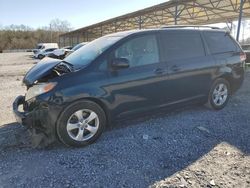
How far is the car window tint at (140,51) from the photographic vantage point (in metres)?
4.20

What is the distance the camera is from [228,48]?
18.6 feet

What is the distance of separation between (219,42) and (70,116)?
3.74 m

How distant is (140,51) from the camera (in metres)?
4.36

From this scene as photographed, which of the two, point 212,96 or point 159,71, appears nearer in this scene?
point 159,71

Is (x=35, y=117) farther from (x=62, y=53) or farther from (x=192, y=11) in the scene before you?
(x=192, y=11)

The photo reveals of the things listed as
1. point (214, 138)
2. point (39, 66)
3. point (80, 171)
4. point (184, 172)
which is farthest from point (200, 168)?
point (39, 66)

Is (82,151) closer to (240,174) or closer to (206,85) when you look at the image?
(240,174)

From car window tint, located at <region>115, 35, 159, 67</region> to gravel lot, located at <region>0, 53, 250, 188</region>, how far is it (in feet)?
3.98

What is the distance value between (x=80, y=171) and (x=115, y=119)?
1207mm

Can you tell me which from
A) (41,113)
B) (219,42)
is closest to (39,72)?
(41,113)

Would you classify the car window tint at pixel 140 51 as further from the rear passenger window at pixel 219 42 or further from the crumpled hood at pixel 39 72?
the rear passenger window at pixel 219 42

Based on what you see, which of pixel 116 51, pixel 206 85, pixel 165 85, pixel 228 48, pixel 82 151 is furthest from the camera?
pixel 228 48

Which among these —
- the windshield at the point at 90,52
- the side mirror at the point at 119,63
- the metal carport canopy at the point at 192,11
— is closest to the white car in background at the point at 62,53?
the windshield at the point at 90,52

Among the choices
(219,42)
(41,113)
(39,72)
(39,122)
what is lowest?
(39,122)
